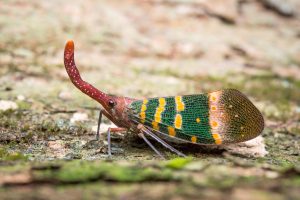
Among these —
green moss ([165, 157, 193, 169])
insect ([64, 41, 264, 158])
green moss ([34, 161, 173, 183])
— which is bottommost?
green moss ([34, 161, 173, 183])

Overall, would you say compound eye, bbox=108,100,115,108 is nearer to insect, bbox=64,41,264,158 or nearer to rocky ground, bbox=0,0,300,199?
insect, bbox=64,41,264,158

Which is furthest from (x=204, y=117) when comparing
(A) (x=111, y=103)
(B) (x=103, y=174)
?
(B) (x=103, y=174)

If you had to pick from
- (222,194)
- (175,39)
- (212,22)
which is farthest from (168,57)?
(222,194)

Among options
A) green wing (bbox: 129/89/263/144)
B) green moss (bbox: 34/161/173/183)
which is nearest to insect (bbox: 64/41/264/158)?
green wing (bbox: 129/89/263/144)

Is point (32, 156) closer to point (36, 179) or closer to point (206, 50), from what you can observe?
point (36, 179)

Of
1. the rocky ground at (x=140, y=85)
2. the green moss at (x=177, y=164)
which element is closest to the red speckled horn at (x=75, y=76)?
the rocky ground at (x=140, y=85)

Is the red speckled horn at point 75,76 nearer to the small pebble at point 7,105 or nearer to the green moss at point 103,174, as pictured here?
the small pebble at point 7,105
